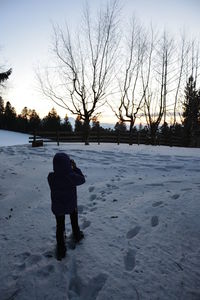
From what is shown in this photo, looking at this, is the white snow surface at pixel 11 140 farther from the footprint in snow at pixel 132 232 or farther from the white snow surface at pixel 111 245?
the footprint in snow at pixel 132 232

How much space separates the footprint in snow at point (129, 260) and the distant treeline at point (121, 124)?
17.1 m

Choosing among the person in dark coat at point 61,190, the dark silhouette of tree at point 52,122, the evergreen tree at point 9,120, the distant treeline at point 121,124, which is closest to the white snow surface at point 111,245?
the person in dark coat at point 61,190

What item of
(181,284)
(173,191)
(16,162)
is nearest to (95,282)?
(181,284)

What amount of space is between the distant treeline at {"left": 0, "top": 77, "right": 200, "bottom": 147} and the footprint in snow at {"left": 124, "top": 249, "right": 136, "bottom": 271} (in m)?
17.1

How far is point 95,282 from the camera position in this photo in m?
2.98

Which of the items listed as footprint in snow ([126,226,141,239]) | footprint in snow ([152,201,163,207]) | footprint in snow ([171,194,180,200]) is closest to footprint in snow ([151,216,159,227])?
footprint in snow ([126,226,141,239])

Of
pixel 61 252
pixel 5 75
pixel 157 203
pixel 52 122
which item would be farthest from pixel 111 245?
pixel 52 122

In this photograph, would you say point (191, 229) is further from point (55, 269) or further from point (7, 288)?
point (7, 288)

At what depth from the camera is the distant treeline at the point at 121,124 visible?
2500 cm

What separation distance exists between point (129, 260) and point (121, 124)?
217 feet

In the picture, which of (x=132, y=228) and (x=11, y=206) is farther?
(x=11, y=206)

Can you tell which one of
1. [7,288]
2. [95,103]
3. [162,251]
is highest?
[95,103]

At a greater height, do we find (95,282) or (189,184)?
(189,184)

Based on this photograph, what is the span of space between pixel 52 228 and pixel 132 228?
1585 millimetres
